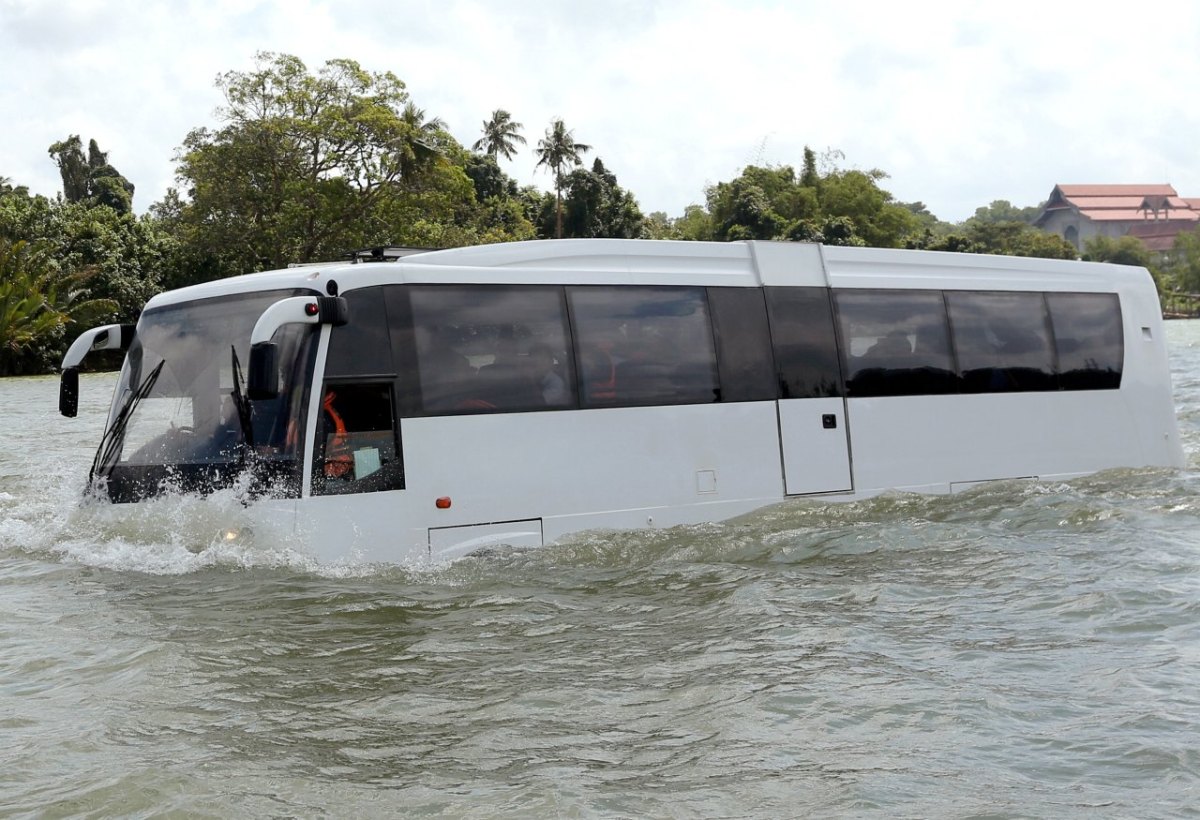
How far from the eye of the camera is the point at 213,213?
62.9 meters

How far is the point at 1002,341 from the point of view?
1312cm

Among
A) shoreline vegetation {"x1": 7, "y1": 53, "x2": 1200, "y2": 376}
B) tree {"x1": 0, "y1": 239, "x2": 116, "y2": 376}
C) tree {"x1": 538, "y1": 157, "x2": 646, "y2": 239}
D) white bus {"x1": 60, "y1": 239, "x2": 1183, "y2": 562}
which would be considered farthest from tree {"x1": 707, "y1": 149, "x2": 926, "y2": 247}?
white bus {"x1": 60, "y1": 239, "x2": 1183, "y2": 562}

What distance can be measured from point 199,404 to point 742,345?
4173 mm

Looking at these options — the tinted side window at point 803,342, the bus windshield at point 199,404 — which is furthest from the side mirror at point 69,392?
the tinted side window at point 803,342

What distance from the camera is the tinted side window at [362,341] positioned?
937 cm

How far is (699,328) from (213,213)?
55.3m

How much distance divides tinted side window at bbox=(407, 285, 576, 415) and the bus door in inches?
79.4

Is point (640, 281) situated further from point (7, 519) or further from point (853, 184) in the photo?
point (853, 184)

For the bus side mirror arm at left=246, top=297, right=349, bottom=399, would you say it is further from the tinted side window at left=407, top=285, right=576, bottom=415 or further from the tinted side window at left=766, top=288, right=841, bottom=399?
the tinted side window at left=766, top=288, right=841, bottom=399

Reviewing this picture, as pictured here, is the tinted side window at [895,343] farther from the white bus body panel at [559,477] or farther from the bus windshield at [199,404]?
the bus windshield at [199,404]

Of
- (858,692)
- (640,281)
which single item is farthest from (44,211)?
(858,692)

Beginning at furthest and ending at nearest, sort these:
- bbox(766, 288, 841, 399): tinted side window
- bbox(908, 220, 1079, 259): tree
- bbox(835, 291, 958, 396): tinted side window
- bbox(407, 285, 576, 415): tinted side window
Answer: bbox(908, 220, 1079, 259): tree < bbox(835, 291, 958, 396): tinted side window < bbox(766, 288, 841, 399): tinted side window < bbox(407, 285, 576, 415): tinted side window

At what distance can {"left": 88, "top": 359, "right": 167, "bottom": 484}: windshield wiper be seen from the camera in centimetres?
1009

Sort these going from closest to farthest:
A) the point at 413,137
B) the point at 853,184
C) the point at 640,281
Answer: the point at 640,281 < the point at 413,137 < the point at 853,184
